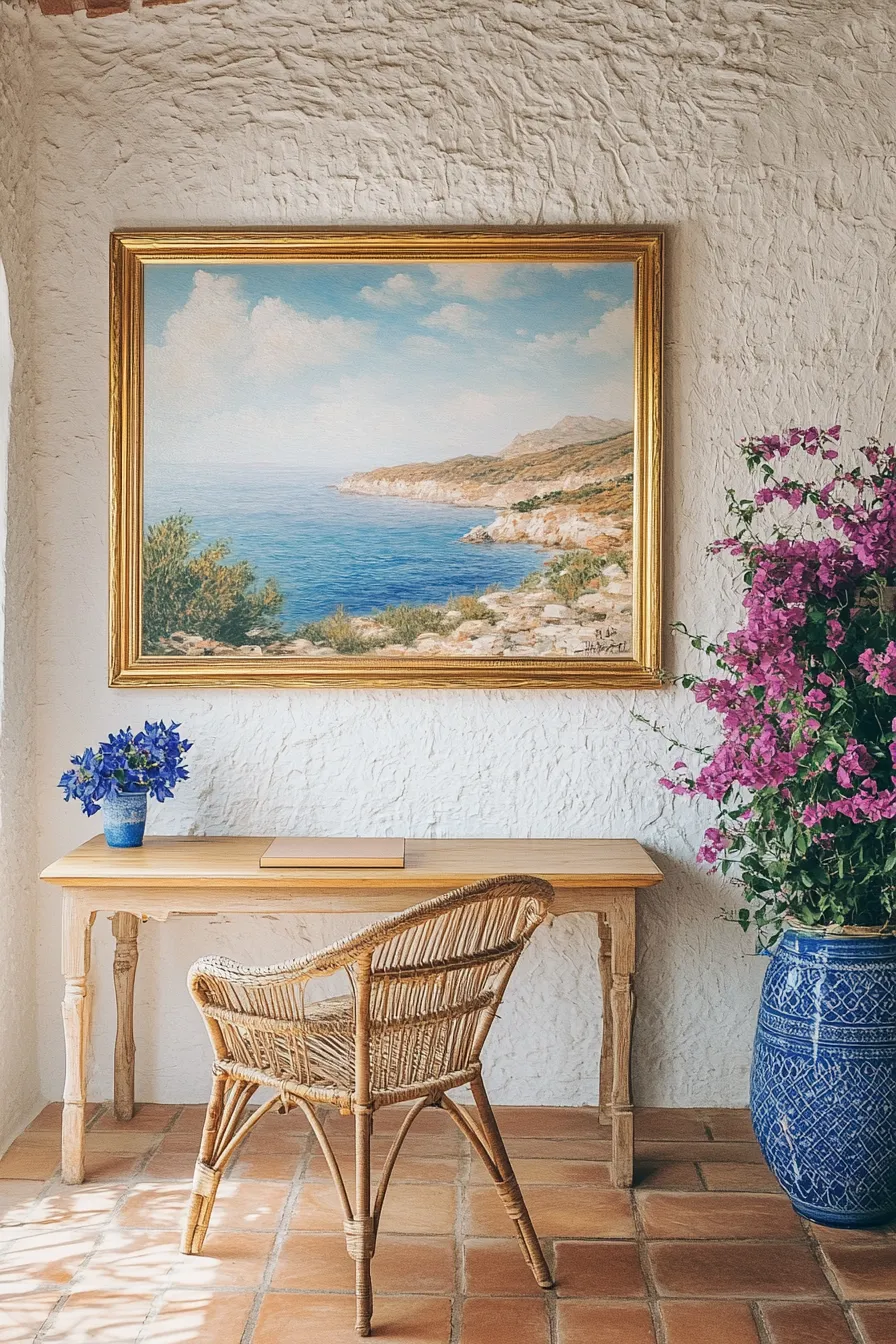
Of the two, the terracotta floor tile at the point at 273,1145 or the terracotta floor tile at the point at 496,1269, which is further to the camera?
Result: the terracotta floor tile at the point at 273,1145

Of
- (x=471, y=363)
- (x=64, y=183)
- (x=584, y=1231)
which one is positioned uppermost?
(x=64, y=183)

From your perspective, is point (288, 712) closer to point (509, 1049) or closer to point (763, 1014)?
point (509, 1049)

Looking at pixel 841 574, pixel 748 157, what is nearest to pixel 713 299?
pixel 748 157

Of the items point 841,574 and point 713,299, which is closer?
point 841,574

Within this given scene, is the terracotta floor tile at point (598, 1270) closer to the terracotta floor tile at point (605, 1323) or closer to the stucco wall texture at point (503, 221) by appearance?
the terracotta floor tile at point (605, 1323)

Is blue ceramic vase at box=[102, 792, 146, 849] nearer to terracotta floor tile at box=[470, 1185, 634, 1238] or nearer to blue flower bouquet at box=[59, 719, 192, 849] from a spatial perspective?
blue flower bouquet at box=[59, 719, 192, 849]

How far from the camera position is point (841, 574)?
2.86 m

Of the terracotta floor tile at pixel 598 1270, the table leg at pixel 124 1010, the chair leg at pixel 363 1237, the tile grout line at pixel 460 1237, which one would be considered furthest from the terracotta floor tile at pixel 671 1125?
the table leg at pixel 124 1010

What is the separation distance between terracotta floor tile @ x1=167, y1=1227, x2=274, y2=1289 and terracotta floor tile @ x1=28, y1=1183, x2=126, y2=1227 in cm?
29

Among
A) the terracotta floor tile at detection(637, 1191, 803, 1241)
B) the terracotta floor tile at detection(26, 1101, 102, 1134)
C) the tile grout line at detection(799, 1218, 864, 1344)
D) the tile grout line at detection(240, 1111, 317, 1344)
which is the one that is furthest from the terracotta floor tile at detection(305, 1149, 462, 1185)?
the tile grout line at detection(799, 1218, 864, 1344)

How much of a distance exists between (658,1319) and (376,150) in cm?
296

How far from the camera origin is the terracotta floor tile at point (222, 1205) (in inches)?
111

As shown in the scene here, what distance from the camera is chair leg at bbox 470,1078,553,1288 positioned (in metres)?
2.57

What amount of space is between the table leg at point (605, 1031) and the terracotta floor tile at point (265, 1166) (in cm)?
85
